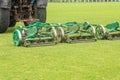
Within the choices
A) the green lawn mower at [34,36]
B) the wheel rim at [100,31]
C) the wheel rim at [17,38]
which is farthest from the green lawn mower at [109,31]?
the wheel rim at [17,38]

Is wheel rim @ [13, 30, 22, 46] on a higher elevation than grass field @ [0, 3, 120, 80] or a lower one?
higher

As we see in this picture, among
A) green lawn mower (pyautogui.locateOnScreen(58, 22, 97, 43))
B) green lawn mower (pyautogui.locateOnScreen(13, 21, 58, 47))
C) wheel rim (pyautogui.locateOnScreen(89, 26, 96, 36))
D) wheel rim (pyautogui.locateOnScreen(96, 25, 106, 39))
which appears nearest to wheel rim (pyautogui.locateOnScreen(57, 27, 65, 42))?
green lawn mower (pyautogui.locateOnScreen(58, 22, 97, 43))

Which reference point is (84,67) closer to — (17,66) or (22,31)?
(17,66)

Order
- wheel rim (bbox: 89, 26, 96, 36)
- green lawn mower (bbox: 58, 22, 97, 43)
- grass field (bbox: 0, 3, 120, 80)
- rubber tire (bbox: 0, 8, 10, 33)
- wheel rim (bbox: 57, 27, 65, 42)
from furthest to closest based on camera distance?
rubber tire (bbox: 0, 8, 10, 33), wheel rim (bbox: 89, 26, 96, 36), green lawn mower (bbox: 58, 22, 97, 43), wheel rim (bbox: 57, 27, 65, 42), grass field (bbox: 0, 3, 120, 80)

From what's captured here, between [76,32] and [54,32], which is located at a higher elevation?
[54,32]

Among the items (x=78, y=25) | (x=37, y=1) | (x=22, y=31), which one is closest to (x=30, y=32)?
(x=22, y=31)

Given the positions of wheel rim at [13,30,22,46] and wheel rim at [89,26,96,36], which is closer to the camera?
wheel rim at [13,30,22,46]

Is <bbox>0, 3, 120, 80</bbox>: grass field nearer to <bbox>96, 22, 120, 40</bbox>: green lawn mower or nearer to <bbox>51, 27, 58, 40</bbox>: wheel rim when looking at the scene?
<bbox>51, 27, 58, 40</bbox>: wheel rim

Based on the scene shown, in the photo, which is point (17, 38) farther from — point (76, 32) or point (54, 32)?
point (76, 32)

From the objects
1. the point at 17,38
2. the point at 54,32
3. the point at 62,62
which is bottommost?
the point at 62,62

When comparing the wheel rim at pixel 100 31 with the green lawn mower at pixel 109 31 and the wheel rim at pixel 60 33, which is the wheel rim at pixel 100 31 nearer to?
the green lawn mower at pixel 109 31

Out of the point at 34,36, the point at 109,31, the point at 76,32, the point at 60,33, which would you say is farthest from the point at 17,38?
the point at 109,31

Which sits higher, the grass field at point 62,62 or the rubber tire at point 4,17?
the rubber tire at point 4,17

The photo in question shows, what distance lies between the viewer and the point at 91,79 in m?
7.32
